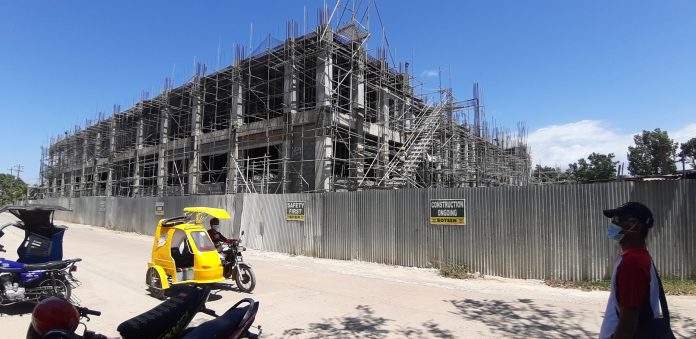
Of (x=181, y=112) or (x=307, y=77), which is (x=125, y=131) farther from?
(x=307, y=77)

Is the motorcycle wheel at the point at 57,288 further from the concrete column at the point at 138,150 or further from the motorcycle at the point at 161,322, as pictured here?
the concrete column at the point at 138,150

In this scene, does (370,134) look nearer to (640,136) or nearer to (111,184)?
(111,184)

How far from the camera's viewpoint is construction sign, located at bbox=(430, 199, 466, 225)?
12.1 meters

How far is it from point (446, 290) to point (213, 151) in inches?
819

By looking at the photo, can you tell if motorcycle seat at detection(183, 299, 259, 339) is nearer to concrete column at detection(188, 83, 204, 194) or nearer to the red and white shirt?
the red and white shirt

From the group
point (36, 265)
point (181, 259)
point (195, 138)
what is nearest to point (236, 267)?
point (181, 259)

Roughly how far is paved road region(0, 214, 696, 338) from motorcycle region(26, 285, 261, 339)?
267 cm

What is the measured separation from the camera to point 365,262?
14.1 meters

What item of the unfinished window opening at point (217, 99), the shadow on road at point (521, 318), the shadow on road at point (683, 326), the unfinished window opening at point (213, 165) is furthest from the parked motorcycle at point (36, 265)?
the unfinished window opening at point (213, 165)

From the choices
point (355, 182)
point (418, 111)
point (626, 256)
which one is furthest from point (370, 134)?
point (626, 256)

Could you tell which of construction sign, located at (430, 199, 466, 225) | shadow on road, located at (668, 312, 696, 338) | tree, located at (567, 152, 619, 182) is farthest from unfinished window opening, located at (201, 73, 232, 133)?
tree, located at (567, 152, 619, 182)

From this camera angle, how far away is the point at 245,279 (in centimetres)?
945

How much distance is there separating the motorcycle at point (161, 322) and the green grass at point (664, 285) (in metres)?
8.43

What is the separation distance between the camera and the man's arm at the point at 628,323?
2627 mm
